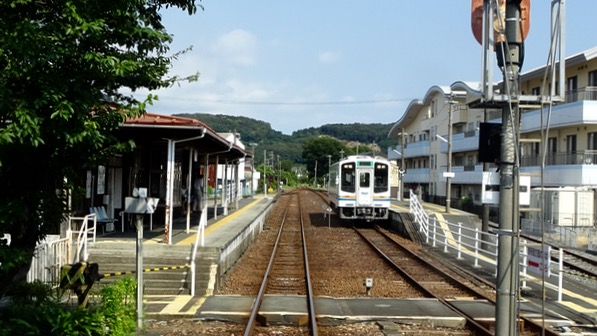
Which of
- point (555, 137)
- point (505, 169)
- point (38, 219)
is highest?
point (555, 137)

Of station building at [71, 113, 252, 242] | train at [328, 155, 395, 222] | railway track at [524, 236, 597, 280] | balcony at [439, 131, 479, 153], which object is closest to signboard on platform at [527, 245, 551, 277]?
railway track at [524, 236, 597, 280]

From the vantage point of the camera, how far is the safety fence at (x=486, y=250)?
960 centimetres

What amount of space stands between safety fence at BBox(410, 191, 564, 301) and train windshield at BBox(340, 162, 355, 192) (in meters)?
2.79

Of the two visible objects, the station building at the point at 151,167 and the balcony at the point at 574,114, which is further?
the balcony at the point at 574,114

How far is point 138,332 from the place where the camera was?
296 inches

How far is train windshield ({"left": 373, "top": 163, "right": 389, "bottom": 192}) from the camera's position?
24766mm

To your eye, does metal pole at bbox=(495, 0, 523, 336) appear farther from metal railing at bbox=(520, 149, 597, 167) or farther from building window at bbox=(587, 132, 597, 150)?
building window at bbox=(587, 132, 597, 150)

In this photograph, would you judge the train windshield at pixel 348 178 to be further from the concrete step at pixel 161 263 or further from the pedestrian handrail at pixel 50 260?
the pedestrian handrail at pixel 50 260

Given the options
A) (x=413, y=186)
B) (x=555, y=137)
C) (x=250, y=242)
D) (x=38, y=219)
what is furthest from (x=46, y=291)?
(x=413, y=186)

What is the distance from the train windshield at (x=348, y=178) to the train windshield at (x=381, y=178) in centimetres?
91

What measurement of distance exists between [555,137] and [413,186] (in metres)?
26.2

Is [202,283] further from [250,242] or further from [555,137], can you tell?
[555,137]

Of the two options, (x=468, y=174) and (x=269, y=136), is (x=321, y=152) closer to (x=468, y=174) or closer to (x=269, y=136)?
(x=269, y=136)

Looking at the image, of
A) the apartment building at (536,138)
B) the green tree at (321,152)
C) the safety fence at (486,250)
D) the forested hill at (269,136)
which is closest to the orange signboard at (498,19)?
the safety fence at (486,250)
